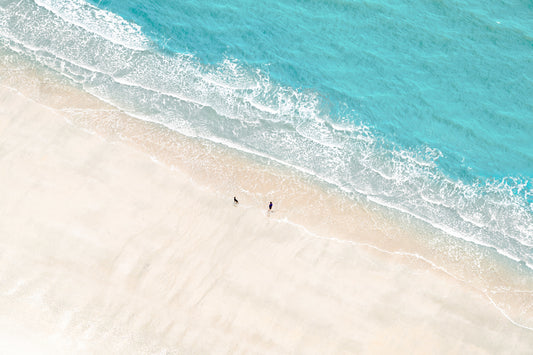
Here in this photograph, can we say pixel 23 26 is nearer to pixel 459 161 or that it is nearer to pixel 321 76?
pixel 321 76

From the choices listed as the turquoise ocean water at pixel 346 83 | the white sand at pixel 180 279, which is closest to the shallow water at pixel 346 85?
the turquoise ocean water at pixel 346 83

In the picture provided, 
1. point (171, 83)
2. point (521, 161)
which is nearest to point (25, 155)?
point (171, 83)

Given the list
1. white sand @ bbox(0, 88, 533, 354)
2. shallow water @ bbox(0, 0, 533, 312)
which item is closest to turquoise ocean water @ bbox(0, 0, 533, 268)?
shallow water @ bbox(0, 0, 533, 312)

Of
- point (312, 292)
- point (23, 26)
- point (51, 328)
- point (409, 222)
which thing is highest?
point (23, 26)

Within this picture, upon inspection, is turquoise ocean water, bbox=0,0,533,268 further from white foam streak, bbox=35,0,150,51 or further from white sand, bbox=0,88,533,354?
white sand, bbox=0,88,533,354

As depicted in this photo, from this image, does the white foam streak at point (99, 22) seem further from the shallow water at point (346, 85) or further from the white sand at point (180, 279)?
the white sand at point (180, 279)

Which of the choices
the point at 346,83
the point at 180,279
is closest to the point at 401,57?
the point at 346,83
